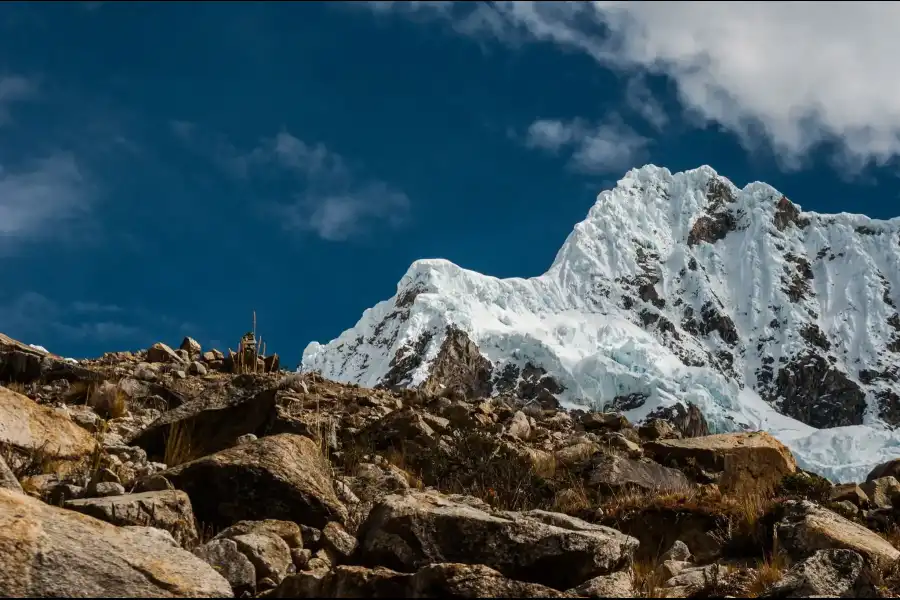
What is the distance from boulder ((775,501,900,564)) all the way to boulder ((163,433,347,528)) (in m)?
3.23

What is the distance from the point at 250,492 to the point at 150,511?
3.07ft

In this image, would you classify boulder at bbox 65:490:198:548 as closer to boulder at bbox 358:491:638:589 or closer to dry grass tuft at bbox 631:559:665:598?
boulder at bbox 358:491:638:589

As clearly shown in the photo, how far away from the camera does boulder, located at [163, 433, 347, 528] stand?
5.81 meters

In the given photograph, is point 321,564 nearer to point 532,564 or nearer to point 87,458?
point 532,564

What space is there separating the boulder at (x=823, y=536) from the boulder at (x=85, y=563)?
4.12 meters

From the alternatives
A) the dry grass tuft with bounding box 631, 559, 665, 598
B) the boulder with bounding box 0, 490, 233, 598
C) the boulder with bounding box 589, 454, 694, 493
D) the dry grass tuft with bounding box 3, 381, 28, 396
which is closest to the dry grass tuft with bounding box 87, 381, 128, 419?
the dry grass tuft with bounding box 3, 381, 28, 396

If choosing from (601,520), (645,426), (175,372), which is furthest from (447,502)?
(645,426)

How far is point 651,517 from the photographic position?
8.29 meters

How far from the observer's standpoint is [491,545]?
4980 millimetres

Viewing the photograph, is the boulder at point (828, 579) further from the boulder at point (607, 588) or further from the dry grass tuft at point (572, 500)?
the dry grass tuft at point (572, 500)

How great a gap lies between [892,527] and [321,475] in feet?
19.0

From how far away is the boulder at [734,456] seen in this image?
11.3 metres

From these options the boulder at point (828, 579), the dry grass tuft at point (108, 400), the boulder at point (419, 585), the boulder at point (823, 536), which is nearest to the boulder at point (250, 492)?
the boulder at point (419, 585)

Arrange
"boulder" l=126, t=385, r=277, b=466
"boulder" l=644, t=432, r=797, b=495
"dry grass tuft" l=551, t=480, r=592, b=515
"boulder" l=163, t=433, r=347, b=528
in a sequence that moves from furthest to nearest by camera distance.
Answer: "boulder" l=644, t=432, r=797, b=495 → "dry grass tuft" l=551, t=480, r=592, b=515 → "boulder" l=126, t=385, r=277, b=466 → "boulder" l=163, t=433, r=347, b=528
